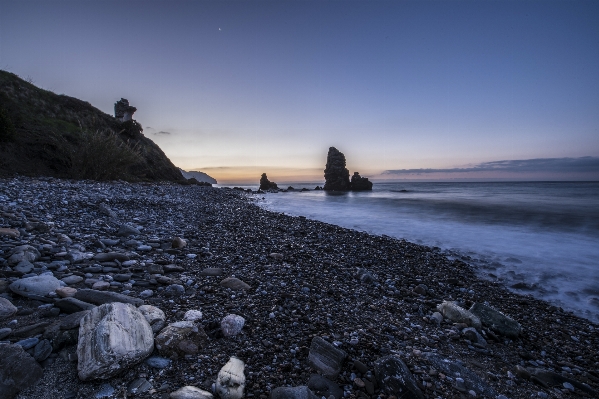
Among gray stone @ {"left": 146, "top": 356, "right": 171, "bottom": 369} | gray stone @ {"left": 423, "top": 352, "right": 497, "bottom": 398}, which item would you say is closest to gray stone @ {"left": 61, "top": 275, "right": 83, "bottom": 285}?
gray stone @ {"left": 146, "top": 356, "right": 171, "bottom": 369}

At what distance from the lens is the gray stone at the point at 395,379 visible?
223 cm

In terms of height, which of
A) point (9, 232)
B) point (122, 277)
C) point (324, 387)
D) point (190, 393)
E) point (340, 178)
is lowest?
point (324, 387)

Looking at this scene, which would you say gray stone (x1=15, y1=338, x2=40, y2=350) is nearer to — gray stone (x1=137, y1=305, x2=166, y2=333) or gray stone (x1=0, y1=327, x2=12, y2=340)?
gray stone (x1=0, y1=327, x2=12, y2=340)

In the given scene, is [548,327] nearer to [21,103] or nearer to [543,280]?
[543,280]

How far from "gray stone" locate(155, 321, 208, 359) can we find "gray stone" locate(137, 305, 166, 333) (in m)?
0.12

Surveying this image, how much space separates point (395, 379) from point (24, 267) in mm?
4455

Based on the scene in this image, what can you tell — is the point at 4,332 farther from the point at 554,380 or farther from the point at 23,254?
the point at 554,380

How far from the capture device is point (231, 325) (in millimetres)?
2848

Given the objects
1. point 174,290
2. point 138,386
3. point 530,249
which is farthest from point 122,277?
point 530,249

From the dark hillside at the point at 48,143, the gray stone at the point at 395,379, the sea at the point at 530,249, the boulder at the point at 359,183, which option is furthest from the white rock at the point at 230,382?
the boulder at the point at 359,183

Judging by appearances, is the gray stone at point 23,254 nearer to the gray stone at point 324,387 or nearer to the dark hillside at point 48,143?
the gray stone at point 324,387

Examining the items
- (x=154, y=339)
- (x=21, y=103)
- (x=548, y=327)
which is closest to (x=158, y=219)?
(x=154, y=339)

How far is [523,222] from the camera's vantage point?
1494 centimetres

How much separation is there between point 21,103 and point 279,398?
34.9 m
